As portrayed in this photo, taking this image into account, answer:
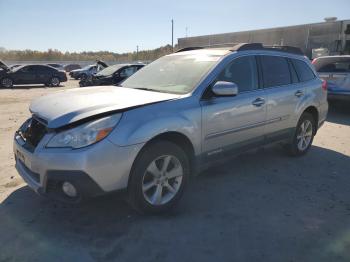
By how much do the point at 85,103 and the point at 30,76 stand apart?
20.2 m

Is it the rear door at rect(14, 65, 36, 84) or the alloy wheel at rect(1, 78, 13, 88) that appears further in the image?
the rear door at rect(14, 65, 36, 84)

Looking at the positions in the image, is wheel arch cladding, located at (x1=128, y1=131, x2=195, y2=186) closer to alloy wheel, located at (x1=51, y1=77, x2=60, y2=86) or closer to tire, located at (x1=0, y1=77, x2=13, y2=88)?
tire, located at (x1=0, y1=77, x2=13, y2=88)

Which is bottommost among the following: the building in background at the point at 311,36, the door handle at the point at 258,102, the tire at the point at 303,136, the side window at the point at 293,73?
the tire at the point at 303,136

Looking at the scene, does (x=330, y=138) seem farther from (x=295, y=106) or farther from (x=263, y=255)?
(x=263, y=255)

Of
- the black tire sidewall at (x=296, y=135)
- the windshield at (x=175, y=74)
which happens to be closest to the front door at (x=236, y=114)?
the windshield at (x=175, y=74)

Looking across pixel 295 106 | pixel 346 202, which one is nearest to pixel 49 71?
pixel 295 106

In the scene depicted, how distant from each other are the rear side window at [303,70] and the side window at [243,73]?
4.11ft

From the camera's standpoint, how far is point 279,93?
16.3 ft

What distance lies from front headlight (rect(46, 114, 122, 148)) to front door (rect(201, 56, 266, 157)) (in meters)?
1.22

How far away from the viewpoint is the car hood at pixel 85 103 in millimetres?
3191

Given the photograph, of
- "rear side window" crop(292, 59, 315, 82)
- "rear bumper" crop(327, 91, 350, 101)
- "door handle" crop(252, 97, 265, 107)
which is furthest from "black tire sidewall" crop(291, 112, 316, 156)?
"rear bumper" crop(327, 91, 350, 101)

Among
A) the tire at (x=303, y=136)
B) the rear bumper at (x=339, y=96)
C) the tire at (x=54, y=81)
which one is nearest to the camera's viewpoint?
the tire at (x=303, y=136)

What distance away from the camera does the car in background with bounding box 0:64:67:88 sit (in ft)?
68.0

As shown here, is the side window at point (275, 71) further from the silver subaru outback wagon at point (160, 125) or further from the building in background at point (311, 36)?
the building in background at point (311, 36)
